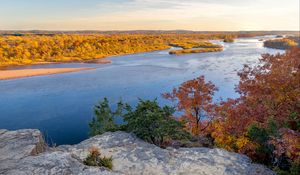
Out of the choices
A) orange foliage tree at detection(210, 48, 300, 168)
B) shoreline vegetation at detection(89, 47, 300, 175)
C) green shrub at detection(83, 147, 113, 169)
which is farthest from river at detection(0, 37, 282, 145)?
green shrub at detection(83, 147, 113, 169)

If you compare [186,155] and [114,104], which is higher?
[186,155]

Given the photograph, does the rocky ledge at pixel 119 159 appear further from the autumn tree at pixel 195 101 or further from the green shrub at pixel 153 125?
the autumn tree at pixel 195 101

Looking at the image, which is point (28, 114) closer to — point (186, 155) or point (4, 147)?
point (4, 147)

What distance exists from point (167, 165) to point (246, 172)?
3.18 metres

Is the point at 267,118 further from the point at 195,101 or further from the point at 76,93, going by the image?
the point at 76,93

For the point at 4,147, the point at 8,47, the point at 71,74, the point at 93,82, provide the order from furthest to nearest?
the point at 8,47
the point at 71,74
the point at 93,82
the point at 4,147

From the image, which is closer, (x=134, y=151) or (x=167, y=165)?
(x=167, y=165)

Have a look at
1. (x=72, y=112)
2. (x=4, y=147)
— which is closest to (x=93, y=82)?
(x=72, y=112)

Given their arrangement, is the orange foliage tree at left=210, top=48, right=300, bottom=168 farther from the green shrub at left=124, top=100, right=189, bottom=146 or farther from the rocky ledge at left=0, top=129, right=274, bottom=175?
the green shrub at left=124, top=100, right=189, bottom=146

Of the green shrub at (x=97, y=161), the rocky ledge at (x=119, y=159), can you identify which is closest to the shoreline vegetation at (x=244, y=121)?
the rocky ledge at (x=119, y=159)

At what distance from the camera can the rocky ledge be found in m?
10.2

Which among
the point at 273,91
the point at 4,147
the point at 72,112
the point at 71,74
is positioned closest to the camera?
the point at 4,147

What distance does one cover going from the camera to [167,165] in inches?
474

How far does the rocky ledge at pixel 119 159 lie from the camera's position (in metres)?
10.2
